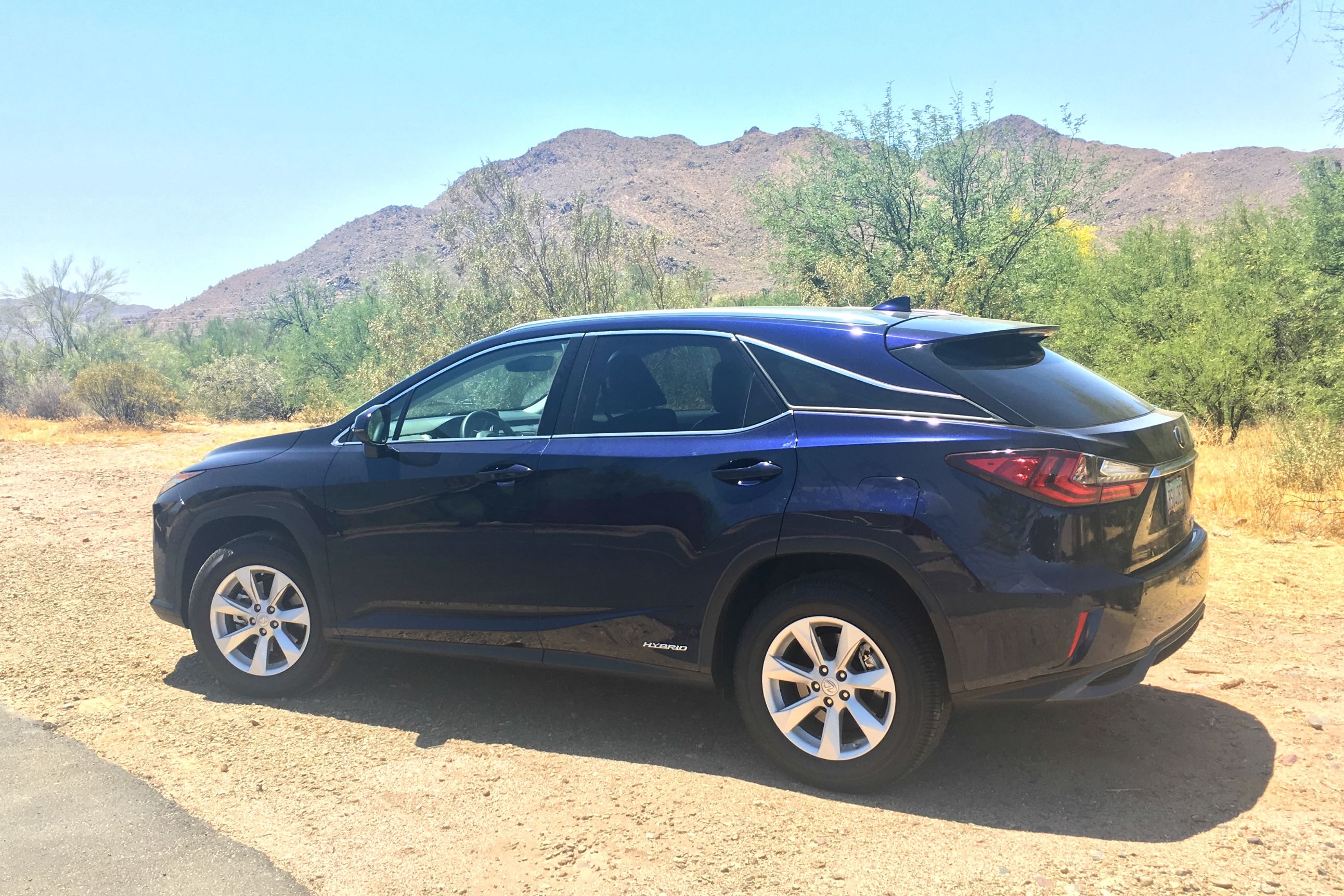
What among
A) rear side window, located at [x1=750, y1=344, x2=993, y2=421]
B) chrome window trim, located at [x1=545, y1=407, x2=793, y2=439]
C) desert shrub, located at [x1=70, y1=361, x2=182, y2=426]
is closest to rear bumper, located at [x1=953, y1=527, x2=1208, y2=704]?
rear side window, located at [x1=750, y1=344, x2=993, y2=421]

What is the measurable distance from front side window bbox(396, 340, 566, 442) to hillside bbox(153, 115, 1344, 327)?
84707 mm

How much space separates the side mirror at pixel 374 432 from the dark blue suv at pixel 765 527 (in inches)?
0.5

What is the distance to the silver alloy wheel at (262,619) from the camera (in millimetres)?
4941

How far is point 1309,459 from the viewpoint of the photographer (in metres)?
9.18

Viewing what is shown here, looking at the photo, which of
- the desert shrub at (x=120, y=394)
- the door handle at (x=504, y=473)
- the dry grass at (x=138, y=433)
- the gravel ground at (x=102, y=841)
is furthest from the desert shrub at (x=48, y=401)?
the door handle at (x=504, y=473)

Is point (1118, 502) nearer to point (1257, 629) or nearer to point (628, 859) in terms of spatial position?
point (628, 859)

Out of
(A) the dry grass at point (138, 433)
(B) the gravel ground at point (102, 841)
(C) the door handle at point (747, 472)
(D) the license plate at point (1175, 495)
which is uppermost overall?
(C) the door handle at point (747, 472)

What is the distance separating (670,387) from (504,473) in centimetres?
83

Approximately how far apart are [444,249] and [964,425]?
2302cm

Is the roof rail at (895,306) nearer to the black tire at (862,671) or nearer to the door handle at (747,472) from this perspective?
the door handle at (747,472)

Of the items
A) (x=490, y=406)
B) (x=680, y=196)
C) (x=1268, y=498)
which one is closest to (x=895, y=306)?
(x=490, y=406)

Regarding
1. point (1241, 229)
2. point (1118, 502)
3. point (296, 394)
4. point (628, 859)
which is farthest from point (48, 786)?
point (296, 394)

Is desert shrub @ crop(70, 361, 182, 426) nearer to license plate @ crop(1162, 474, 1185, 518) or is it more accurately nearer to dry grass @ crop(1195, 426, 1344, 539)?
dry grass @ crop(1195, 426, 1344, 539)

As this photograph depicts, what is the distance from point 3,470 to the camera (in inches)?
610
